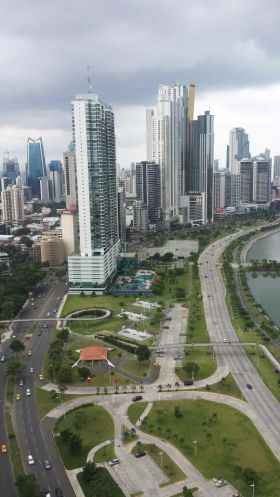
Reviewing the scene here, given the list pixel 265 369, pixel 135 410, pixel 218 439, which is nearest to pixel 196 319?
pixel 265 369

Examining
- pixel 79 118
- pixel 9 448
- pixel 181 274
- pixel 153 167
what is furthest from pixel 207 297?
pixel 153 167

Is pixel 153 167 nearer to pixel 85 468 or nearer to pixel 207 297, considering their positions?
pixel 207 297

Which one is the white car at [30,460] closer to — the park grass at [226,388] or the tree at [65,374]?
the tree at [65,374]

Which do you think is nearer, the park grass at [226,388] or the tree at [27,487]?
the tree at [27,487]

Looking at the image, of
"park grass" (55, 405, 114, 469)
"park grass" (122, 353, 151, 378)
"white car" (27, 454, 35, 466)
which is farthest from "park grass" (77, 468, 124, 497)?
"park grass" (122, 353, 151, 378)

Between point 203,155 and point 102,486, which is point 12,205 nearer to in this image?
point 203,155

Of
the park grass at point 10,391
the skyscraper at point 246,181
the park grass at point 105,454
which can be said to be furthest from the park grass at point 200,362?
the skyscraper at point 246,181

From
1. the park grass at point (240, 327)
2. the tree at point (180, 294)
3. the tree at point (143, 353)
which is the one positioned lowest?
the park grass at point (240, 327)
